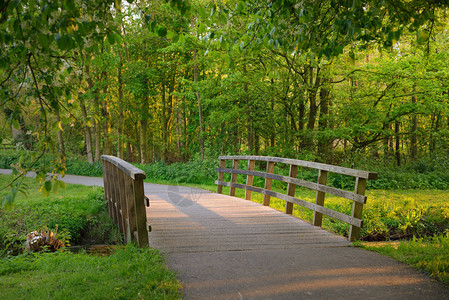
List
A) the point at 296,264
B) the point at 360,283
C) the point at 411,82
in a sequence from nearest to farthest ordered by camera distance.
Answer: the point at 360,283
the point at 296,264
the point at 411,82

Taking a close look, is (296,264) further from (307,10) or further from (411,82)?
(411,82)

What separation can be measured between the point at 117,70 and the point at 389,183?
1623cm

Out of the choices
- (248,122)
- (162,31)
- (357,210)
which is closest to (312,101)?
(248,122)

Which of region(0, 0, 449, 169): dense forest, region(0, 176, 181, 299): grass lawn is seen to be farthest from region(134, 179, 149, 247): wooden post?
region(0, 0, 449, 169): dense forest

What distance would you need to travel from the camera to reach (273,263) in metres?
4.61

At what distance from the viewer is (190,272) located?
14.0 feet

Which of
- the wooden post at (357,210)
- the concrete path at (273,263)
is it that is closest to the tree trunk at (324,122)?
the concrete path at (273,263)

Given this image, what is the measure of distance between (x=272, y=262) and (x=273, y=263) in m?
0.04

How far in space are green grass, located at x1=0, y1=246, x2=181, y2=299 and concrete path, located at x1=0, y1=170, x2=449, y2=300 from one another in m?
0.24

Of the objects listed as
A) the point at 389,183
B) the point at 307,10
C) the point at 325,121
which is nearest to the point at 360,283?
the point at 307,10

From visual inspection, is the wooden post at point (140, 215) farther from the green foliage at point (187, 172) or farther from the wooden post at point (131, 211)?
the green foliage at point (187, 172)

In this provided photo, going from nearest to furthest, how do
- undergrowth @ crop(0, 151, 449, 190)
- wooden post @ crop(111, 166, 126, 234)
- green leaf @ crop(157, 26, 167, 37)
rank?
green leaf @ crop(157, 26, 167, 37)
wooden post @ crop(111, 166, 126, 234)
undergrowth @ crop(0, 151, 449, 190)

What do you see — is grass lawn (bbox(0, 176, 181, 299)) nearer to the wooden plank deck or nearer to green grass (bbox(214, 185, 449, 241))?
the wooden plank deck

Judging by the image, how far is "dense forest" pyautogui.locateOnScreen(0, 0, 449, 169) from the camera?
324 centimetres
